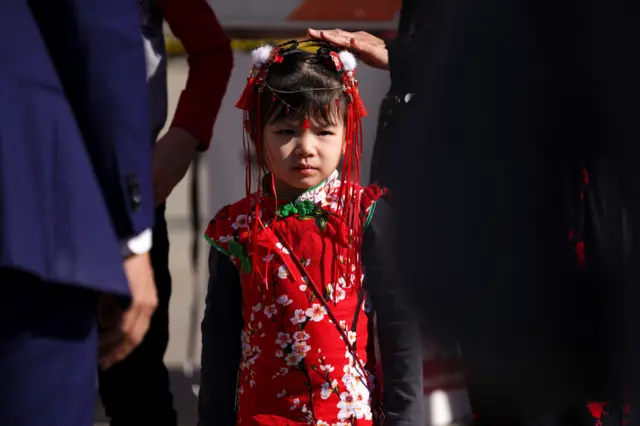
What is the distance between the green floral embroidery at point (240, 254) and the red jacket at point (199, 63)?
31 cm

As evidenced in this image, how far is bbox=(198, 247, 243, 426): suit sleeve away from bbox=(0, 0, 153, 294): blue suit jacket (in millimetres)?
529

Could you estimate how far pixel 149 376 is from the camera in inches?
76.7

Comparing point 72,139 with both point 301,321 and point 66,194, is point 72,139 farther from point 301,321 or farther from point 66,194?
point 301,321

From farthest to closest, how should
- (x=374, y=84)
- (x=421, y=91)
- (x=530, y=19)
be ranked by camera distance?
(x=374, y=84) → (x=421, y=91) → (x=530, y=19)

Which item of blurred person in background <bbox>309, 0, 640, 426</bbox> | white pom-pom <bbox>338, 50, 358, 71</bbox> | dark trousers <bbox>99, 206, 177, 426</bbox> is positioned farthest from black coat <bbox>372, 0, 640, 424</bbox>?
dark trousers <bbox>99, 206, 177, 426</bbox>

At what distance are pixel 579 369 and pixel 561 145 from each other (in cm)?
32

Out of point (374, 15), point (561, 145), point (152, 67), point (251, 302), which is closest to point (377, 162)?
point (251, 302)

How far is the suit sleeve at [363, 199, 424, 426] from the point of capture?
65.1 inches

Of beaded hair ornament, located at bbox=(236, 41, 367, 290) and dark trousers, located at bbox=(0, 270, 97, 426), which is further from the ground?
beaded hair ornament, located at bbox=(236, 41, 367, 290)

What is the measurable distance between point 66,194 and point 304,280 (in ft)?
2.14

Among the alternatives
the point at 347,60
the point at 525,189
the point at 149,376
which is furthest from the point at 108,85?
the point at 149,376

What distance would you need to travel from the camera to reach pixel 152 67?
1.83m

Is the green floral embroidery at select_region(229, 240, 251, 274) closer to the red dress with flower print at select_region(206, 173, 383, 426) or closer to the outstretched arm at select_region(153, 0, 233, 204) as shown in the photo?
the red dress with flower print at select_region(206, 173, 383, 426)

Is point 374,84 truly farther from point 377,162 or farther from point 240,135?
point 377,162
